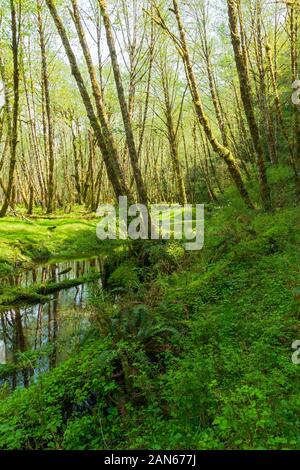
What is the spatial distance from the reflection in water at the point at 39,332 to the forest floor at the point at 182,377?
2.01 ft

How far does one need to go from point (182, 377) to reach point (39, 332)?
4207mm

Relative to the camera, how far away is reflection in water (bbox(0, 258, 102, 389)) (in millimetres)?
5532

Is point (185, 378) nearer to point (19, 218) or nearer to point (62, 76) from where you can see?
point (19, 218)

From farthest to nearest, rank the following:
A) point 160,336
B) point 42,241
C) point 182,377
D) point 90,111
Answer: point 42,241 → point 90,111 → point 160,336 → point 182,377

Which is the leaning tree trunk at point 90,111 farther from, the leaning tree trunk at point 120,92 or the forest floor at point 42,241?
the forest floor at point 42,241

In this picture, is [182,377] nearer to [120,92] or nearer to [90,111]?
[120,92]

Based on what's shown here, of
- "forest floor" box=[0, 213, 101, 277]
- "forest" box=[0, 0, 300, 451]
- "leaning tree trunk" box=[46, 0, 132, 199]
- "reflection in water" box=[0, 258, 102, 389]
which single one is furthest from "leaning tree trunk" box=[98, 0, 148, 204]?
"forest floor" box=[0, 213, 101, 277]

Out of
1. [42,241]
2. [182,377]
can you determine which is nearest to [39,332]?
[182,377]

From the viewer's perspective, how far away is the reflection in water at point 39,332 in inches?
218

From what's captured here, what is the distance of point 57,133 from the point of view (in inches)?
1490

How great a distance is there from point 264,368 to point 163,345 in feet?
4.26

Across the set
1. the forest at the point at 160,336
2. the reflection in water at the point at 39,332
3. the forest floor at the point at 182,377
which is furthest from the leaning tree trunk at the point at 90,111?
the forest floor at the point at 182,377

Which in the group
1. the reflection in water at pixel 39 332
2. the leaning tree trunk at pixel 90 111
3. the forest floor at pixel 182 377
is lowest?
the reflection in water at pixel 39 332

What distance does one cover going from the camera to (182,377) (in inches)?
142
